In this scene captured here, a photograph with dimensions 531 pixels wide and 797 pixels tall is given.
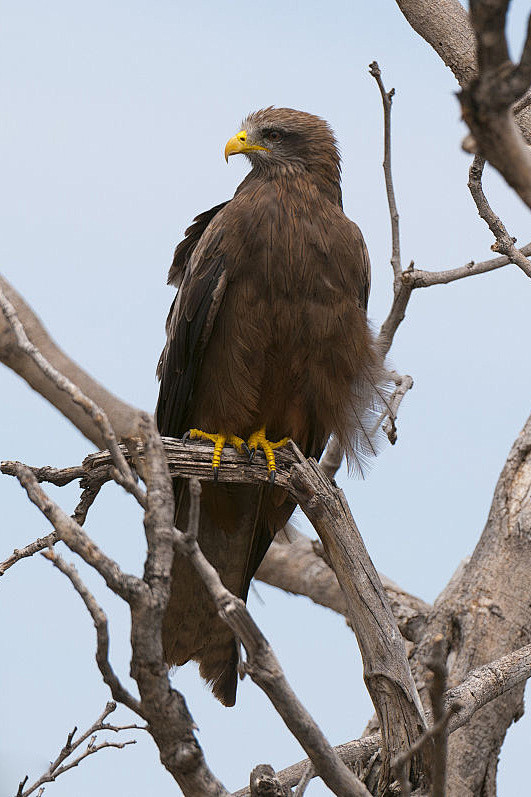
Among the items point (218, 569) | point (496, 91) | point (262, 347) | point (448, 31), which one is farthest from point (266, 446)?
point (496, 91)

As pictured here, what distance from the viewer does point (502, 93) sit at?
5.25 ft

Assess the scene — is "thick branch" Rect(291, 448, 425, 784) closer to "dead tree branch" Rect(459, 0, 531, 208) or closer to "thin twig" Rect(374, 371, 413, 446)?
"thin twig" Rect(374, 371, 413, 446)

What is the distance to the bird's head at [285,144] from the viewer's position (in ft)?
14.7

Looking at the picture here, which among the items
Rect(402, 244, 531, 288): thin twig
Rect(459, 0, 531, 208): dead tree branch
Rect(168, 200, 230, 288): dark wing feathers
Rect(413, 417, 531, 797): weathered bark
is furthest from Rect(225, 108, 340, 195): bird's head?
Rect(459, 0, 531, 208): dead tree branch

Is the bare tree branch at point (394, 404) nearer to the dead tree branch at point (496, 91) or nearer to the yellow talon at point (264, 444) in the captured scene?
the yellow talon at point (264, 444)

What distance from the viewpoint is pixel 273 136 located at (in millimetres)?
4520

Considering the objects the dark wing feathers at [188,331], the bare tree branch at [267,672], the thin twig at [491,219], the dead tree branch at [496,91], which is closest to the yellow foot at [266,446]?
the dark wing feathers at [188,331]

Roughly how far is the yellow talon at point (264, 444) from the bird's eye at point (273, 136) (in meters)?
1.47

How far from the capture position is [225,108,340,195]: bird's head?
4.47 metres

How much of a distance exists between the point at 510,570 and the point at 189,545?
10.5 ft

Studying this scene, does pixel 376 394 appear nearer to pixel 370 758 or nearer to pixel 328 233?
pixel 328 233

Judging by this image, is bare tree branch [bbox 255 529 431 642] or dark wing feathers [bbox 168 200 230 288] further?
bare tree branch [bbox 255 529 431 642]

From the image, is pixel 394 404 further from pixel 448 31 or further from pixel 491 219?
pixel 448 31

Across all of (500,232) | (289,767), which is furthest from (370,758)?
(500,232)
